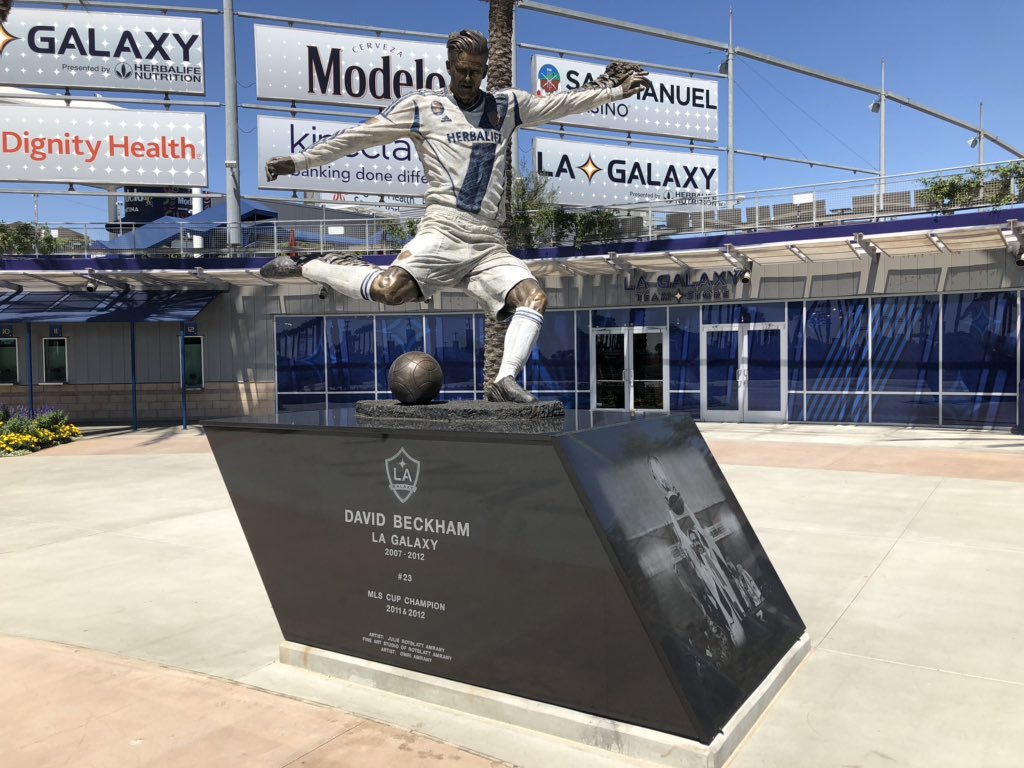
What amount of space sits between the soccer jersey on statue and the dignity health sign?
1863 cm

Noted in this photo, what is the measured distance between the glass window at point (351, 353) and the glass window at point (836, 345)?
1137 cm

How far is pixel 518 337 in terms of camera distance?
527 centimetres

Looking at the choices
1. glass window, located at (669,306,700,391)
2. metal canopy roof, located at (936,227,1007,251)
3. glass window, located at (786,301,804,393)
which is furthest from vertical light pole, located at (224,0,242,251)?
metal canopy roof, located at (936,227,1007,251)

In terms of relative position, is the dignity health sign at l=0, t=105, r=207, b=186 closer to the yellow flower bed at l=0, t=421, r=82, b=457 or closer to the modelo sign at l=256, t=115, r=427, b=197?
the modelo sign at l=256, t=115, r=427, b=197

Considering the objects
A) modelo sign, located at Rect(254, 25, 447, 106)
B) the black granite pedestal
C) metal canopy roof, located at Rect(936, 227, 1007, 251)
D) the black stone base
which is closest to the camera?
the black granite pedestal

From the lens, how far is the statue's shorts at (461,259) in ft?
18.1

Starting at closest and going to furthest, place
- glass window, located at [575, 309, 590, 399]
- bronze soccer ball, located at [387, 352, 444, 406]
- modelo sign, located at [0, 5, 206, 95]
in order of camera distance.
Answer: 1. bronze soccer ball, located at [387, 352, 444, 406]
2. glass window, located at [575, 309, 590, 399]
3. modelo sign, located at [0, 5, 206, 95]

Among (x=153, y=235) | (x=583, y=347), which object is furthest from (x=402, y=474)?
(x=153, y=235)

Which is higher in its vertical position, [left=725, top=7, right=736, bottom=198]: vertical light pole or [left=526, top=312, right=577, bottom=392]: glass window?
[left=725, top=7, right=736, bottom=198]: vertical light pole

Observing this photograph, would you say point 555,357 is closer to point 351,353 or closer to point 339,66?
point 351,353

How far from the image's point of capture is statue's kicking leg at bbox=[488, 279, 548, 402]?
16.6 ft

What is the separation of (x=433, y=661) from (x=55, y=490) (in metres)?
9.86

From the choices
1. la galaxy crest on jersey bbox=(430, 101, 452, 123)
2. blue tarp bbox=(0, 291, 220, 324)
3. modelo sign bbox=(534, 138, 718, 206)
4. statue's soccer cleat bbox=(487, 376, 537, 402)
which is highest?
modelo sign bbox=(534, 138, 718, 206)

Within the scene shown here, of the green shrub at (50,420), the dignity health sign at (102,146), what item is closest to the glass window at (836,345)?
the dignity health sign at (102,146)
